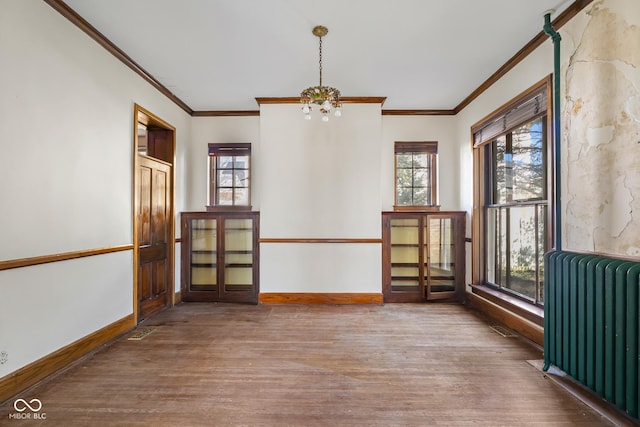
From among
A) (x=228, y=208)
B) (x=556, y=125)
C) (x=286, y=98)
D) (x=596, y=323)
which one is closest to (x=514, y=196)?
(x=556, y=125)

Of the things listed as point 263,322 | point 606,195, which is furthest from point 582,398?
point 263,322

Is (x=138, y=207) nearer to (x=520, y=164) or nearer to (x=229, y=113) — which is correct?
(x=229, y=113)

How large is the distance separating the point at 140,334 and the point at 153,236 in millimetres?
1237

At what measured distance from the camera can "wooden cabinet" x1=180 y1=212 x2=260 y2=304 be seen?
15.4ft

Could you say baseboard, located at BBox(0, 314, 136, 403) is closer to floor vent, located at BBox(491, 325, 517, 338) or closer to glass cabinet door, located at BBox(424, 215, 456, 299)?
glass cabinet door, located at BBox(424, 215, 456, 299)

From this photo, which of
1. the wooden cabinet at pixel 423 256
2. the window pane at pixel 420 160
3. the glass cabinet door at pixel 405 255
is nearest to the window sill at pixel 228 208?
the wooden cabinet at pixel 423 256

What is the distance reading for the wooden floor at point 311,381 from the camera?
6.45 feet

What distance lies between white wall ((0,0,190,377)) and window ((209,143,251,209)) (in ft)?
5.20

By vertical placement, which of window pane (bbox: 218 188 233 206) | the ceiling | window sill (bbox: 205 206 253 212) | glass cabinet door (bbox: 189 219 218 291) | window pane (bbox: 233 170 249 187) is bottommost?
glass cabinet door (bbox: 189 219 218 291)

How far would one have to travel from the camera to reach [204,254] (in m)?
4.78

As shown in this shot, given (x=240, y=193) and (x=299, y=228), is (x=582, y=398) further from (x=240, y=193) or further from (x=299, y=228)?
(x=240, y=193)

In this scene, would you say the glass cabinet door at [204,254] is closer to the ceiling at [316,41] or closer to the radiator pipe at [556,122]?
the ceiling at [316,41]

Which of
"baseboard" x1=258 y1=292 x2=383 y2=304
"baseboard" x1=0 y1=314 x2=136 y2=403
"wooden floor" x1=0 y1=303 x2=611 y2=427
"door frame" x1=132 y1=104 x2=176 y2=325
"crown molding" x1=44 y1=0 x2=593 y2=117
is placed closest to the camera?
"wooden floor" x1=0 y1=303 x2=611 y2=427

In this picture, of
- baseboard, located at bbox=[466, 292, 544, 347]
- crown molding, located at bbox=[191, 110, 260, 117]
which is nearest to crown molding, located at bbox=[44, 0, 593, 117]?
crown molding, located at bbox=[191, 110, 260, 117]
